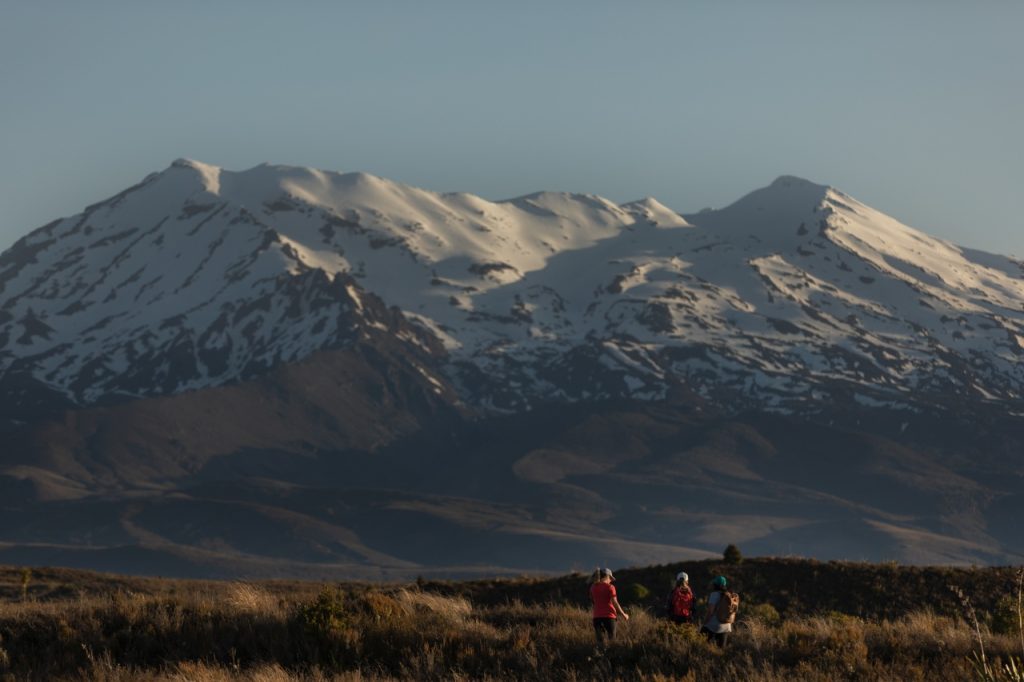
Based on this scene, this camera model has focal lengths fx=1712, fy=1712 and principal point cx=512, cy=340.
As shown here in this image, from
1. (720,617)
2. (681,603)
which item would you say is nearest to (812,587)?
(681,603)

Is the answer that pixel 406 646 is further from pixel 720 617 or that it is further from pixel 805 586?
pixel 805 586

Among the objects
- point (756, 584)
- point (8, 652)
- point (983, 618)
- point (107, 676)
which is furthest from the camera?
point (756, 584)

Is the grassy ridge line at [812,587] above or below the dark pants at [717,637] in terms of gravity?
below

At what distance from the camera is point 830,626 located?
31453mm

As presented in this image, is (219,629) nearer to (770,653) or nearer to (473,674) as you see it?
(473,674)

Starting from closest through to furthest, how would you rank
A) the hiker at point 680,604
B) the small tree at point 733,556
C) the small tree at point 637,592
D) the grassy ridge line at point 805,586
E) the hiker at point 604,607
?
1. the hiker at point 604,607
2. the hiker at point 680,604
3. the grassy ridge line at point 805,586
4. the small tree at point 637,592
5. the small tree at point 733,556

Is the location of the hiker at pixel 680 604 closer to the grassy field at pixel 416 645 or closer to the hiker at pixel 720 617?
the grassy field at pixel 416 645

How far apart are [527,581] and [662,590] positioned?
15.9 feet

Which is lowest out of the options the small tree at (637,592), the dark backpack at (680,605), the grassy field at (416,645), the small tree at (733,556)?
the small tree at (637,592)

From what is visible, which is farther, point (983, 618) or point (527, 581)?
point (527, 581)

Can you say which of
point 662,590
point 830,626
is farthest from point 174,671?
point 662,590

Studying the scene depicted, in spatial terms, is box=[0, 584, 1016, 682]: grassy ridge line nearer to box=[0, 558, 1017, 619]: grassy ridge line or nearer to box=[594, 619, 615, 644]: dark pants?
box=[594, 619, 615, 644]: dark pants

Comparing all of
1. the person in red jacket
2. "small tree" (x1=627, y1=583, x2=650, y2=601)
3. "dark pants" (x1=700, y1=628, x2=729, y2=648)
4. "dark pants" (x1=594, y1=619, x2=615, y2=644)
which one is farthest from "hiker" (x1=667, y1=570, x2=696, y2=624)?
"small tree" (x1=627, y1=583, x2=650, y2=601)

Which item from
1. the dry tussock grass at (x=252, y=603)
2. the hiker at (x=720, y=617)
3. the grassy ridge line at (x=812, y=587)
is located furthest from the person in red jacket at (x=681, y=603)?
the grassy ridge line at (x=812, y=587)
